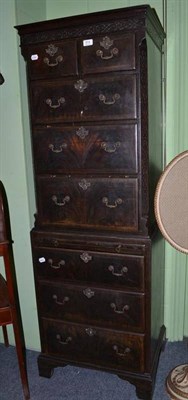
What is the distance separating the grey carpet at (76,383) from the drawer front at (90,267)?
2.28 feet

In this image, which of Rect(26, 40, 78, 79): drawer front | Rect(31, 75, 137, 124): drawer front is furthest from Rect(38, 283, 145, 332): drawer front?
Rect(26, 40, 78, 79): drawer front

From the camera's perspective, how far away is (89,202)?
175 cm

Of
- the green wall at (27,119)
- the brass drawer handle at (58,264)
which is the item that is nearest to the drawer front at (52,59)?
the green wall at (27,119)

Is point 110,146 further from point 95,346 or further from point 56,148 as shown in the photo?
point 95,346

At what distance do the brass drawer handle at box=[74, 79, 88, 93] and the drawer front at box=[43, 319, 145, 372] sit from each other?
1.27 metres

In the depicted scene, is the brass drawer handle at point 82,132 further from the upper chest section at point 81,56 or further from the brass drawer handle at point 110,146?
the upper chest section at point 81,56

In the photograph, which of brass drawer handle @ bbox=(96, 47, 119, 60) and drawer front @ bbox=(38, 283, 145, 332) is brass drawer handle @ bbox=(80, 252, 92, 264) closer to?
drawer front @ bbox=(38, 283, 145, 332)

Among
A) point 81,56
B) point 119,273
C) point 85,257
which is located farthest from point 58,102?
point 119,273

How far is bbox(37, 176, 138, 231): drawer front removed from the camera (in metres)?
1.68

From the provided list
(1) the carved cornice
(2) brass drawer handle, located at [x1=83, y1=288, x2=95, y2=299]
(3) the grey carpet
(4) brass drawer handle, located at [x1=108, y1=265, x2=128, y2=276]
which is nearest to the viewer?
(1) the carved cornice

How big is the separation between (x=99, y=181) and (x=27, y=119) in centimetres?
65

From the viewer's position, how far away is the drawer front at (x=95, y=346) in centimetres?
184

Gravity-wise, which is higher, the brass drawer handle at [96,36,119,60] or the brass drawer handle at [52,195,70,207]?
the brass drawer handle at [96,36,119,60]

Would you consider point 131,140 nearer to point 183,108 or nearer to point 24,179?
point 183,108
